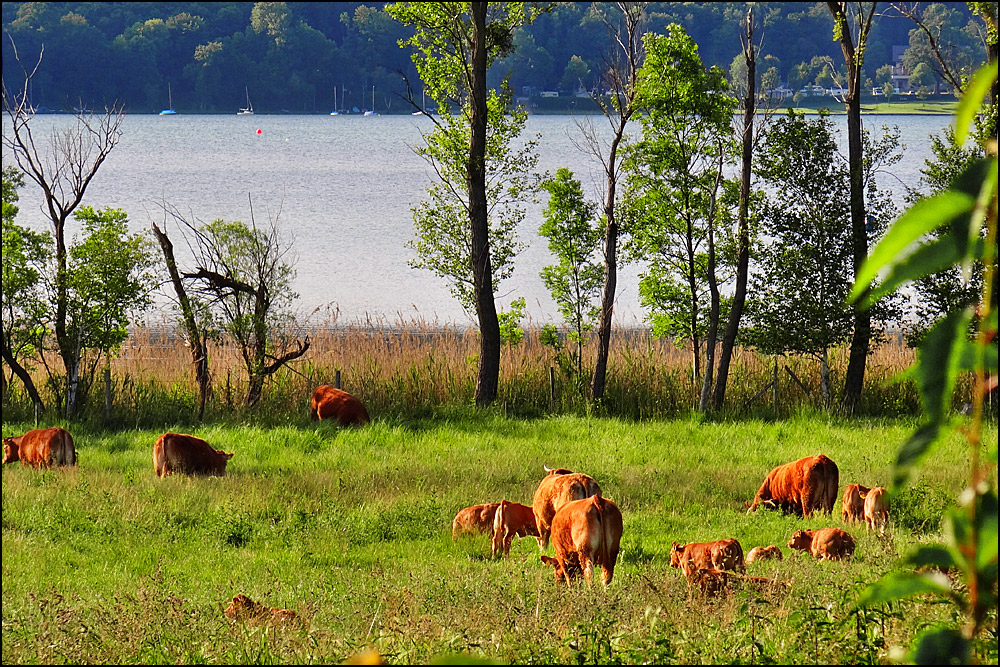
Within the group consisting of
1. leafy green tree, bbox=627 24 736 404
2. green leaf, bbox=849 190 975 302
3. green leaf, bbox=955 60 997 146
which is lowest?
green leaf, bbox=849 190 975 302

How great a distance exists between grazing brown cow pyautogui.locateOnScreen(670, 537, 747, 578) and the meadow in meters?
0.23

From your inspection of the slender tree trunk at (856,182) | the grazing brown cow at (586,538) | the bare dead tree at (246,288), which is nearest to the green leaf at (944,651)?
the grazing brown cow at (586,538)

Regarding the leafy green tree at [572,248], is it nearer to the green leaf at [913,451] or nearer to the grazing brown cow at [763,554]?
the grazing brown cow at [763,554]

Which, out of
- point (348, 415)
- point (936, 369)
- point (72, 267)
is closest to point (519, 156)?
point (348, 415)

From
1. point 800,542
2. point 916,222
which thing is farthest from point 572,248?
point 916,222

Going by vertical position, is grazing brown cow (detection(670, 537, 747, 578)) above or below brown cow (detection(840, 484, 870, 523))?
above

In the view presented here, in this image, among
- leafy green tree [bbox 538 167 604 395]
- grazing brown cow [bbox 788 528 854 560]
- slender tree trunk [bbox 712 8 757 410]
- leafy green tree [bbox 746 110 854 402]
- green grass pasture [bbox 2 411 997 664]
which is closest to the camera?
green grass pasture [bbox 2 411 997 664]

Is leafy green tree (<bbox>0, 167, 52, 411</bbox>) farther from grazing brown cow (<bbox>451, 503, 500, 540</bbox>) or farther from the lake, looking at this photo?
grazing brown cow (<bbox>451, 503, 500, 540</bbox>)

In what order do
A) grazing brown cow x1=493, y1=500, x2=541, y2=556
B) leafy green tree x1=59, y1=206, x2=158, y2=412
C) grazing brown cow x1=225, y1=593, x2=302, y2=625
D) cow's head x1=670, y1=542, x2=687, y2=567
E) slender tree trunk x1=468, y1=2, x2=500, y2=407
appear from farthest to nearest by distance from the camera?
slender tree trunk x1=468, y1=2, x2=500, y2=407 < leafy green tree x1=59, y1=206, x2=158, y2=412 < grazing brown cow x1=493, y1=500, x2=541, y2=556 < cow's head x1=670, y1=542, x2=687, y2=567 < grazing brown cow x1=225, y1=593, x2=302, y2=625

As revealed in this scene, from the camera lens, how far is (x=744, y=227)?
14.7 meters

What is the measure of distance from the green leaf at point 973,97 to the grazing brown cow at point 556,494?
6.52 meters

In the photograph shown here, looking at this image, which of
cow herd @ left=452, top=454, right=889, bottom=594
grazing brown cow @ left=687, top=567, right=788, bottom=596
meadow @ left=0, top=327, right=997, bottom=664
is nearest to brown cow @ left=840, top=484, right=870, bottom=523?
cow herd @ left=452, top=454, right=889, bottom=594

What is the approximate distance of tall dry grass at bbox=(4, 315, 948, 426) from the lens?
1477cm

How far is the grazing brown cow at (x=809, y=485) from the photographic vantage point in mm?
9477
